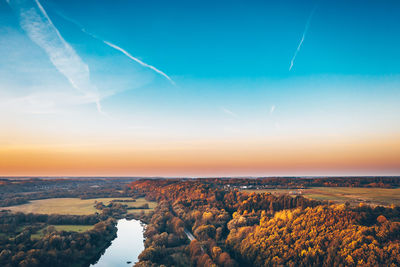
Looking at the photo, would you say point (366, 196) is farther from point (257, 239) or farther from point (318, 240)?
point (257, 239)

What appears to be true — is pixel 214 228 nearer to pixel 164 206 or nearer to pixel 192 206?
pixel 192 206

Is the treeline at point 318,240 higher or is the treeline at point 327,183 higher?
the treeline at point 327,183

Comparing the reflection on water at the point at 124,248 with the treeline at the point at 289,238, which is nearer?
the treeline at the point at 289,238

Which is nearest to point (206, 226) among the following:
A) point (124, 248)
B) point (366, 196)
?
point (124, 248)

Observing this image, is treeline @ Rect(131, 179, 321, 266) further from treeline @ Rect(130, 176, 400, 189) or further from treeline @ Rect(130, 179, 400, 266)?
treeline @ Rect(130, 176, 400, 189)

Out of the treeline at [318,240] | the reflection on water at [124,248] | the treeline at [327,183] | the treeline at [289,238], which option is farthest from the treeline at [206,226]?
the treeline at [327,183]

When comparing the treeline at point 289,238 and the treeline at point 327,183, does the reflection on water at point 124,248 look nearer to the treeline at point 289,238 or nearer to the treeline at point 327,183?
the treeline at point 289,238
